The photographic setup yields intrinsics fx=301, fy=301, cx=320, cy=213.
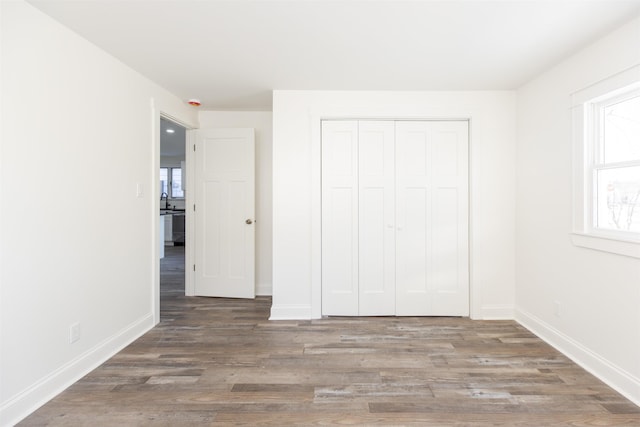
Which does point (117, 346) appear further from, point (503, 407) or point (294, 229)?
point (503, 407)

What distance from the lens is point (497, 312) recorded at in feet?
9.96

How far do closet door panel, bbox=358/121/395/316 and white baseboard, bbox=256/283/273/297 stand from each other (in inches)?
50.4

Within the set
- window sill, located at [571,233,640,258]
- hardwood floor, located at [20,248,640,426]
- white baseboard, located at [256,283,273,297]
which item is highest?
window sill, located at [571,233,640,258]

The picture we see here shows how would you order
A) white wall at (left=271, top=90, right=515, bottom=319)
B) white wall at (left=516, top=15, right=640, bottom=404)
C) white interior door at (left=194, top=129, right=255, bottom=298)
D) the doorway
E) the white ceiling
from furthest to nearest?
1. the doorway
2. white interior door at (left=194, top=129, right=255, bottom=298)
3. white wall at (left=271, top=90, right=515, bottom=319)
4. white wall at (left=516, top=15, right=640, bottom=404)
5. the white ceiling

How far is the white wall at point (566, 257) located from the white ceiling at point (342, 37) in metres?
0.20

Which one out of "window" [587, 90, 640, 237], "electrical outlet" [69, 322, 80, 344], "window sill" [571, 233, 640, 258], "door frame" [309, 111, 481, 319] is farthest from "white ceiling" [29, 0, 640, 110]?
"electrical outlet" [69, 322, 80, 344]

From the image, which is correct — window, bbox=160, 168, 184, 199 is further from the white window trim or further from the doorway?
the white window trim

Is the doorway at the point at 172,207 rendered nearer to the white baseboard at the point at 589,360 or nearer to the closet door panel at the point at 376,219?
the closet door panel at the point at 376,219

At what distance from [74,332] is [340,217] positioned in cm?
228

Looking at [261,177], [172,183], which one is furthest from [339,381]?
[172,183]

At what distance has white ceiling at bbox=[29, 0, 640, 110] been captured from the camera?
68.6 inches

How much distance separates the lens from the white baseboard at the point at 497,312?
303 cm

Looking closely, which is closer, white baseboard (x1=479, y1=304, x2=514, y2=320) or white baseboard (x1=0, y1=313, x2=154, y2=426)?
white baseboard (x1=0, y1=313, x2=154, y2=426)

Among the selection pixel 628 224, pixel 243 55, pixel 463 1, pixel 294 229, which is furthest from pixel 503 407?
pixel 243 55
